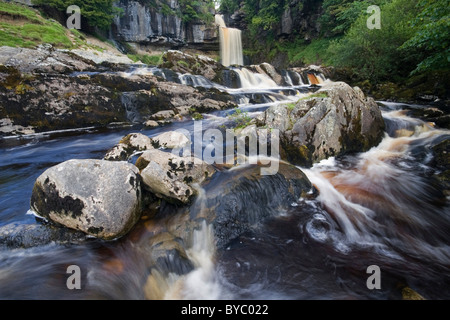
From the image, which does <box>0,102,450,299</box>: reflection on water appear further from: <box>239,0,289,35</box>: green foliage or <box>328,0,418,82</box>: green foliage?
<box>239,0,289,35</box>: green foliage

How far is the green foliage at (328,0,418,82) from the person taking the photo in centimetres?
1321

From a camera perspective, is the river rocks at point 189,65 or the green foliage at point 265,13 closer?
the river rocks at point 189,65

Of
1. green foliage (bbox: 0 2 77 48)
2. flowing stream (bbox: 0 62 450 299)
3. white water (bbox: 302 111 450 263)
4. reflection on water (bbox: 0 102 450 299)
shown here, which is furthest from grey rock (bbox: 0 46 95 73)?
white water (bbox: 302 111 450 263)

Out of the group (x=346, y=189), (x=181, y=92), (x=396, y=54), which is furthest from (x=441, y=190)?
(x=396, y=54)

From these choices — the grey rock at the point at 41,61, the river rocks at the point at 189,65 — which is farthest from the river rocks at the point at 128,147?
the river rocks at the point at 189,65

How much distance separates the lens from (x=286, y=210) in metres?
4.25

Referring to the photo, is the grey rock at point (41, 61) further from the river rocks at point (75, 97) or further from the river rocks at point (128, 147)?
the river rocks at point (128, 147)

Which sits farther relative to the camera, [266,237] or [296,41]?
[296,41]

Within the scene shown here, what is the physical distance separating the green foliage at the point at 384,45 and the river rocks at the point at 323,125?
9716mm

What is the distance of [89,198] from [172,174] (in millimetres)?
1372

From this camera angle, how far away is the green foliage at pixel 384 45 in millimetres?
13205
